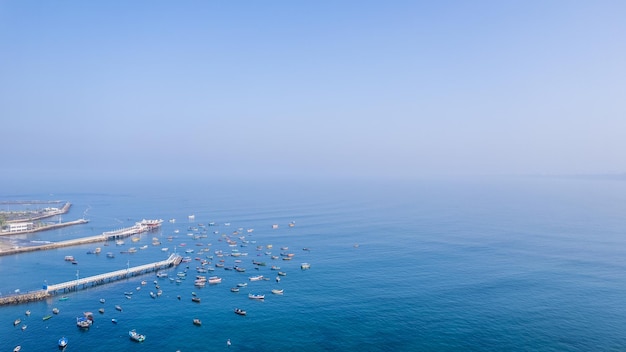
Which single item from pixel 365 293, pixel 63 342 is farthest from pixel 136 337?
pixel 365 293

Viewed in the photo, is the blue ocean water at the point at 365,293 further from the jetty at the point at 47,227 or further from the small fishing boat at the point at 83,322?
the jetty at the point at 47,227

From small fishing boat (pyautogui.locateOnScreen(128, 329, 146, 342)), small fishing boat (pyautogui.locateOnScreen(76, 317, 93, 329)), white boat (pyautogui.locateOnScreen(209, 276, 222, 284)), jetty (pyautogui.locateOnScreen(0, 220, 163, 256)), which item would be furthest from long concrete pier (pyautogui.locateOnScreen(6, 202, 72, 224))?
small fishing boat (pyautogui.locateOnScreen(128, 329, 146, 342))

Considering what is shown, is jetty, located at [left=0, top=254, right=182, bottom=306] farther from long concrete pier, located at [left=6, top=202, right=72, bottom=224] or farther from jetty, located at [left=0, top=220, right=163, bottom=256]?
long concrete pier, located at [left=6, top=202, right=72, bottom=224]

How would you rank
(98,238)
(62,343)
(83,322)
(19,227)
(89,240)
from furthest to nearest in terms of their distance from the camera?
(19,227) → (98,238) → (89,240) → (83,322) → (62,343)

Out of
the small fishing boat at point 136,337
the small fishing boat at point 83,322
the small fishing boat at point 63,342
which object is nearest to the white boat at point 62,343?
the small fishing boat at point 63,342

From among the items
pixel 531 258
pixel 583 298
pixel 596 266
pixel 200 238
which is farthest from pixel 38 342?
pixel 596 266

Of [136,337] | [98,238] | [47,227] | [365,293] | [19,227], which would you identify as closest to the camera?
[136,337]

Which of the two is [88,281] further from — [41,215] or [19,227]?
[41,215]

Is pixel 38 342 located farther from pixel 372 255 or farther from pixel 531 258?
pixel 531 258

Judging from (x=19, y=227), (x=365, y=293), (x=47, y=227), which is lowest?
(x=365, y=293)
